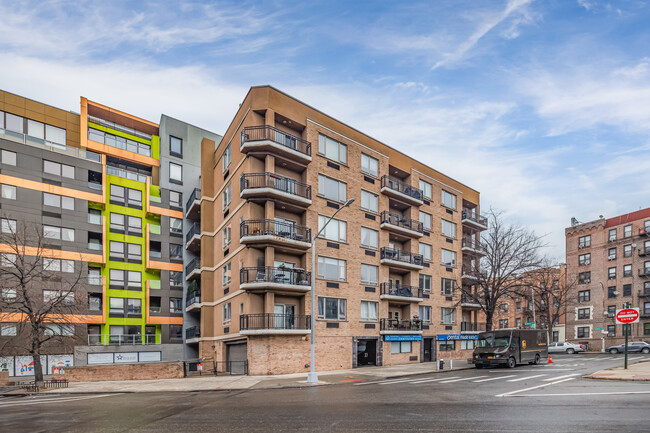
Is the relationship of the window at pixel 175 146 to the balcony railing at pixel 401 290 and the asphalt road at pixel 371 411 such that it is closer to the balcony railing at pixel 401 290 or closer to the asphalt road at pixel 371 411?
the balcony railing at pixel 401 290

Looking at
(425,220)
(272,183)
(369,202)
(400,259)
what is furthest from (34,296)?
(425,220)

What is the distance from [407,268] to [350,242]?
7469 millimetres

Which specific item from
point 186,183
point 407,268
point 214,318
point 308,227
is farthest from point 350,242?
point 186,183

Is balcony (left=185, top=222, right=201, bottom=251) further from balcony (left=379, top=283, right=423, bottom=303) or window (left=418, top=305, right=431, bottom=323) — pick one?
window (left=418, top=305, right=431, bottom=323)

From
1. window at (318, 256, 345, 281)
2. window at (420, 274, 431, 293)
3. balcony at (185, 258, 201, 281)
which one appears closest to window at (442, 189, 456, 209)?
window at (420, 274, 431, 293)

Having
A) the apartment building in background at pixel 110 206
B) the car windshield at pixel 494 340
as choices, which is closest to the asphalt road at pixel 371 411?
the car windshield at pixel 494 340

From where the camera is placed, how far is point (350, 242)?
119 ft

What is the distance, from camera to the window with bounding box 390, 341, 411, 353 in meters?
38.4

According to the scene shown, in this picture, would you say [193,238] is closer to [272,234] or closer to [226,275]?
[226,275]

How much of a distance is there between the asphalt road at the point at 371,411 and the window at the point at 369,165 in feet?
75.0

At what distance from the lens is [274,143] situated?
31453 mm

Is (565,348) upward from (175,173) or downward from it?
downward

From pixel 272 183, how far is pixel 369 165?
11.3 m

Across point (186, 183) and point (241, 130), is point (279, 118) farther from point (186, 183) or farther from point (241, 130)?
point (186, 183)
